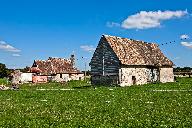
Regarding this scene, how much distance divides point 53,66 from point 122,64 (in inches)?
1420

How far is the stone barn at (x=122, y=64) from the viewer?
4753 centimetres

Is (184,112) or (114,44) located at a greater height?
(114,44)

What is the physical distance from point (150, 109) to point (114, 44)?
29994mm

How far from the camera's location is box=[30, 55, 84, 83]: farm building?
7712 centimetres

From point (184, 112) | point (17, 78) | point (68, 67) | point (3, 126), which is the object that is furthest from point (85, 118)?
point (68, 67)

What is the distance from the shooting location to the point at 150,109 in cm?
1978

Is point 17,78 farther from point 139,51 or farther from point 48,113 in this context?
point 48,113

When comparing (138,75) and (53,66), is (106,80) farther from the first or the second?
(53,66)

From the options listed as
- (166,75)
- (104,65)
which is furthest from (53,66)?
(104,65)

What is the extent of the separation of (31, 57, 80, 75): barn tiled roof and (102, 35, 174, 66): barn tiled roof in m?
27.2

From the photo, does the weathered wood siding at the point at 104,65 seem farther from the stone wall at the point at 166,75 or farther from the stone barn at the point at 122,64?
the stone wall at the point at 166,75

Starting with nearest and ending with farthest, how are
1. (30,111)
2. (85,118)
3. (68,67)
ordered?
1. (85,118)
2. (30,111)
3. (68,67)

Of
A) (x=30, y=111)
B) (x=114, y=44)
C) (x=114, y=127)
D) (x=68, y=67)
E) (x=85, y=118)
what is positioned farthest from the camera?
(x=68, y=67)

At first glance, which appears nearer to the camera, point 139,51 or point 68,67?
point 139,51
